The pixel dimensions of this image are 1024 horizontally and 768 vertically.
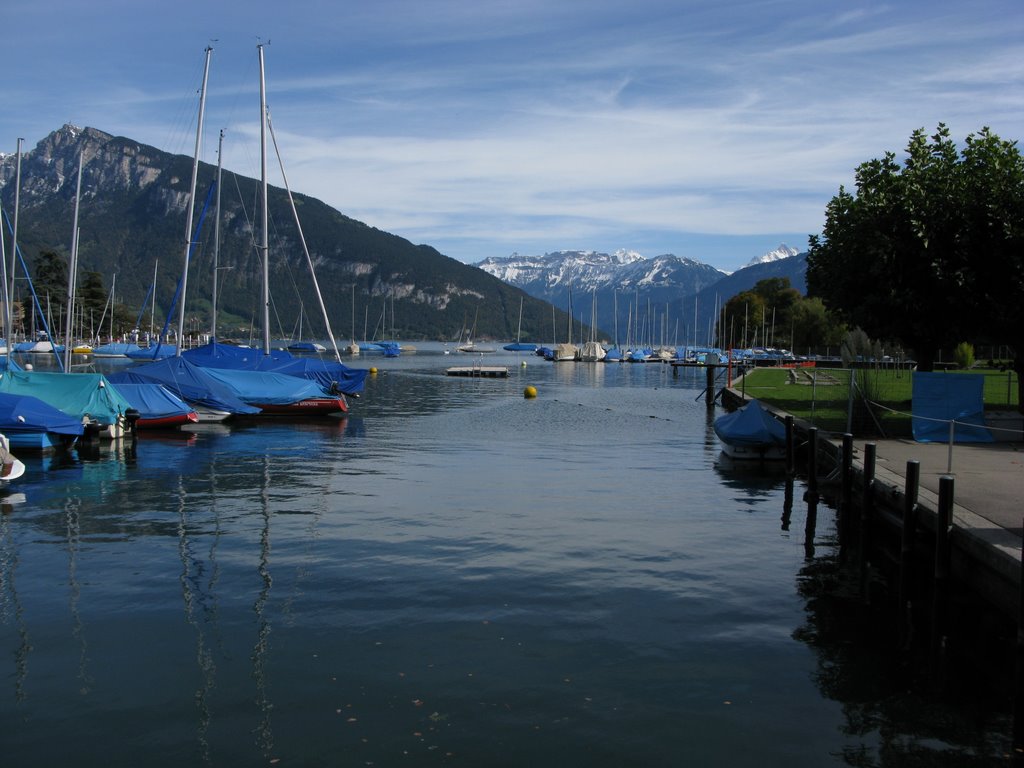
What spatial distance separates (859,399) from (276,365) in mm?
31893

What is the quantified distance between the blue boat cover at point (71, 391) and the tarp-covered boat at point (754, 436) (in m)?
22.7

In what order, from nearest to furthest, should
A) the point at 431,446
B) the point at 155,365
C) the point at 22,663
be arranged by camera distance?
the point at 22,663 → the point at 431,446 → the point at 155,365

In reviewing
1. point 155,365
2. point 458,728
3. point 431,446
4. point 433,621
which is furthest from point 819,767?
point 155,365

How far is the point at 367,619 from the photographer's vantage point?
13.5 m

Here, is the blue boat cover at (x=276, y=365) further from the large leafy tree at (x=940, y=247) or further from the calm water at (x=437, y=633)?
the large leafy tree at (x=940, y=247)

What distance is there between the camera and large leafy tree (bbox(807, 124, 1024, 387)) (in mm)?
32406

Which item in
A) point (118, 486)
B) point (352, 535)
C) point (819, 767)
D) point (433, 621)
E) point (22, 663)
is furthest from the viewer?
point (118, 486)

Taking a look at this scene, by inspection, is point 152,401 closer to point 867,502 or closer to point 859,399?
point 859,399

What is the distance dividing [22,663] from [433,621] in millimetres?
5339

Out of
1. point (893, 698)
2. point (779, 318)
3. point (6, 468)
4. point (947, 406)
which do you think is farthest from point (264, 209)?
point (779, 318)

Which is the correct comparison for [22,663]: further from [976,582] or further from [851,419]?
[851,419]

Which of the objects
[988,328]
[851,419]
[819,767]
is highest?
[988,328]

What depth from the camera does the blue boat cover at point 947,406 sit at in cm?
2730

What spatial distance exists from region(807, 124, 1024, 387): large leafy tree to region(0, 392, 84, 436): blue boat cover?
1147 inches
